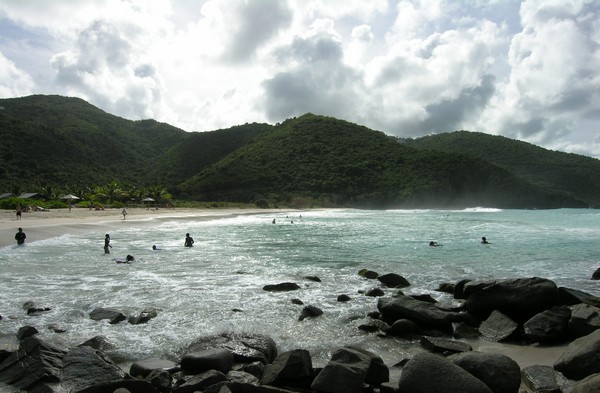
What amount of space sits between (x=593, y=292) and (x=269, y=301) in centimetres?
1056

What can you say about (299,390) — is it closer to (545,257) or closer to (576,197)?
(545,257)

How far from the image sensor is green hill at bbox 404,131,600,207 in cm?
14488

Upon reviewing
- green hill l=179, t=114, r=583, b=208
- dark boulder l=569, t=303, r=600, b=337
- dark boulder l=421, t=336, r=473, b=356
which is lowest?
dark boulder l=421, t=336, r=473, b=356

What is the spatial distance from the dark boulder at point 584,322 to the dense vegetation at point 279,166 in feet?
270

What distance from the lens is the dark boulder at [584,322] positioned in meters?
8.38

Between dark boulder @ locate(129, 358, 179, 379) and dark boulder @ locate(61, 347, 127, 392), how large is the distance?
0.28m

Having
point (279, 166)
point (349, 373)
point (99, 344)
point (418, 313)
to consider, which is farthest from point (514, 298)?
point (279, 166)

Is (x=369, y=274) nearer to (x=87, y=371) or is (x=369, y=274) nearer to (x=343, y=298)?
(x=343, y=298)

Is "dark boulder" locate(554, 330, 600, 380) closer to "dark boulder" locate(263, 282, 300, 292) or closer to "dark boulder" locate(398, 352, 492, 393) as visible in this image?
"dark boulder" locate(398, 352, 492, 393)

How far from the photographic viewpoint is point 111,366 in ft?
22.0

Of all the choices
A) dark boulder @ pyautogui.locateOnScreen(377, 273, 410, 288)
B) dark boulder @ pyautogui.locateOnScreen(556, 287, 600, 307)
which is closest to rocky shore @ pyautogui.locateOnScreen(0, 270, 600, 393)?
dark boulder @ pyautogui.locateOnScreen(556, 287, 600, 307)

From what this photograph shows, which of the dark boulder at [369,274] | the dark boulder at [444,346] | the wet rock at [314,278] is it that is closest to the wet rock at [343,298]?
the wet rock at [314,278]

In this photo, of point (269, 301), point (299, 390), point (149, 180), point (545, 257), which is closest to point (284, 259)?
point (269, 301)

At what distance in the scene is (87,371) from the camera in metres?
6.55
